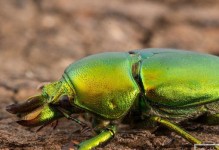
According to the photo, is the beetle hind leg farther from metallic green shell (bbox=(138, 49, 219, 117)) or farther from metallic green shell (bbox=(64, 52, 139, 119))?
metallic green shell (bbox=(64, 52, 139, 119))

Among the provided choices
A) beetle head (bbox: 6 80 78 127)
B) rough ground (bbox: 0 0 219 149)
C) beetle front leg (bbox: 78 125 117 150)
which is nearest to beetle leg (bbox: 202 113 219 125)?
beetle front leg (bbox: 78 125 117 150)

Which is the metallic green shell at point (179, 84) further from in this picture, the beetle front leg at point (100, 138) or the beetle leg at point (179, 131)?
the beetle front leg at point (100, 138)

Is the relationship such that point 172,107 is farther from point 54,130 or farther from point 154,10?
point 154,10

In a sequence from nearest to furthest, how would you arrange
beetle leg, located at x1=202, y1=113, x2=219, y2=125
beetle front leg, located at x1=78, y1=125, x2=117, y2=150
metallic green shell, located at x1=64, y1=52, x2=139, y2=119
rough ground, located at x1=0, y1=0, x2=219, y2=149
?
beetle front leg, located at x1=78, y1=125, x2=117, y2=150
metallic green shell, located at x1=64, y1=52, x2=139, y2=119
beetle leg, located at x1=202, y1=113, x2=219, y2=125
rough ground, located at x1=0, y1=0, x2=219, y2=149

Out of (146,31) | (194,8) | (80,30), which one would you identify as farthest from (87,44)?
(194,8)

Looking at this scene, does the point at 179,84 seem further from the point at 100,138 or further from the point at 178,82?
the point at 100,138

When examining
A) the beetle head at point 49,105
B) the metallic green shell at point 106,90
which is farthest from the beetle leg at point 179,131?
the beetle head at point 49,105

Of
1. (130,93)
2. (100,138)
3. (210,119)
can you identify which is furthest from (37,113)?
(210,119)
